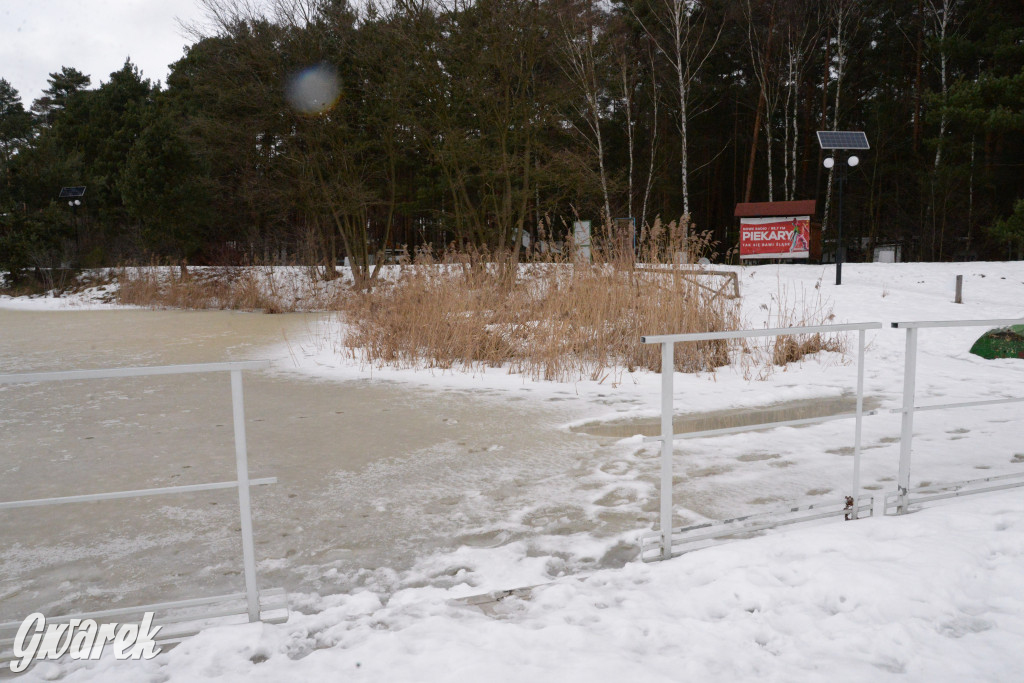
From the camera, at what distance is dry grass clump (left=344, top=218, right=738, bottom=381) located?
300 inches

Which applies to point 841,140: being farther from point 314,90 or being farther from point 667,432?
point 667,432

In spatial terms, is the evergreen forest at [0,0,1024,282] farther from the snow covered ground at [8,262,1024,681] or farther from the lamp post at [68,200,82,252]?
the snow covered ground at [8,262,1024,681]

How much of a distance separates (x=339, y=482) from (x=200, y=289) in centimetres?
1594

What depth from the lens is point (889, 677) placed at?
79.9 inches

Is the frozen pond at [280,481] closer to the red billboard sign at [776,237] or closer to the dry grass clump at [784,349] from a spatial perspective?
the dry grass clump at [784,349]

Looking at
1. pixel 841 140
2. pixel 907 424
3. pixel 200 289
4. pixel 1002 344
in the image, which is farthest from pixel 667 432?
pixel 200 289

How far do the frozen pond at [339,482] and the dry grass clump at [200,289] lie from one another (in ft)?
33.1

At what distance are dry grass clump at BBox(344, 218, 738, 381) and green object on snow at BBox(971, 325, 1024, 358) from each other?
2.79 meters

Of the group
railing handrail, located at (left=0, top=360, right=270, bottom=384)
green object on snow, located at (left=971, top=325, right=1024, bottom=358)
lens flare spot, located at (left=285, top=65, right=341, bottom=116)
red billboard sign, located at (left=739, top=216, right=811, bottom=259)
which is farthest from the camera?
red billboard sign, located at (left=739, top=216, right=811, bottom=259)

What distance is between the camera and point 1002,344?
827 cm

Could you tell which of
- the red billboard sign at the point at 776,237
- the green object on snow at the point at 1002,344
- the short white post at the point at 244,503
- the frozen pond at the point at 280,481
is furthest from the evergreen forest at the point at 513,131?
the short white post at the point at 244,503

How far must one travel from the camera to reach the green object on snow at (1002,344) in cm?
820

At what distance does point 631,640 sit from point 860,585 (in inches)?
34.3

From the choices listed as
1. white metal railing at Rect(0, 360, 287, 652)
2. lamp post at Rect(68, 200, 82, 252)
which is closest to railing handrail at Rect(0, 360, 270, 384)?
white metal railing at Rect(0, 360, 287, 652)
